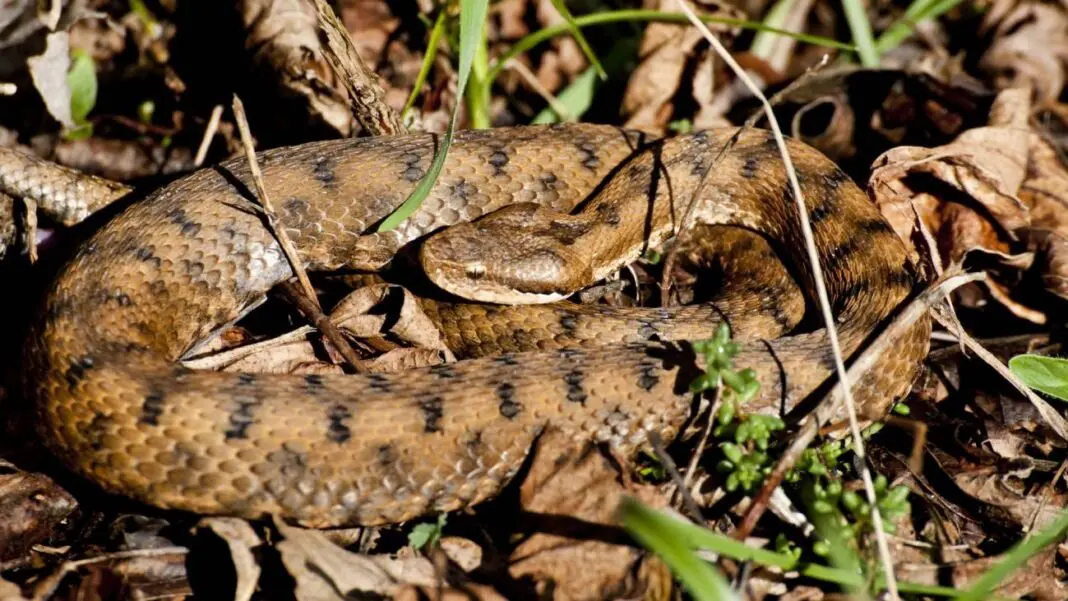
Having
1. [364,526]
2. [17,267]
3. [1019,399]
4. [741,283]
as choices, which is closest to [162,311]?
[17,267]

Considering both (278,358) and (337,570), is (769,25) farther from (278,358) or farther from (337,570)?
(337,570)

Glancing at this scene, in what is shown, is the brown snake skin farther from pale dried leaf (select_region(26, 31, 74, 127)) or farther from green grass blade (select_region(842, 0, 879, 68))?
green grass blade (select_region(842, 0, 879, 68))

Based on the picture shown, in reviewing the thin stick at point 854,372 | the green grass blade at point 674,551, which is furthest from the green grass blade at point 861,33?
the green grass blade at point 674,551

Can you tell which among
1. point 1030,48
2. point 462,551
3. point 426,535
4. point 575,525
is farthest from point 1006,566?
point 1030,48

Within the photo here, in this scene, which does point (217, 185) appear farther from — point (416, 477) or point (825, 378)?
point (825, 378)

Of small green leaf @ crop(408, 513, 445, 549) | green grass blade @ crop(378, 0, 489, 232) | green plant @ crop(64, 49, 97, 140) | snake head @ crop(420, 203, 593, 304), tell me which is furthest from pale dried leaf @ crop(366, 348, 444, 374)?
green plant @ crop(64, 49, 97, 140)

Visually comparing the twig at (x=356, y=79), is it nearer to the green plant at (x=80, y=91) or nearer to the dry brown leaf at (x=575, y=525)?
the green plant at (x=80, y=91)
